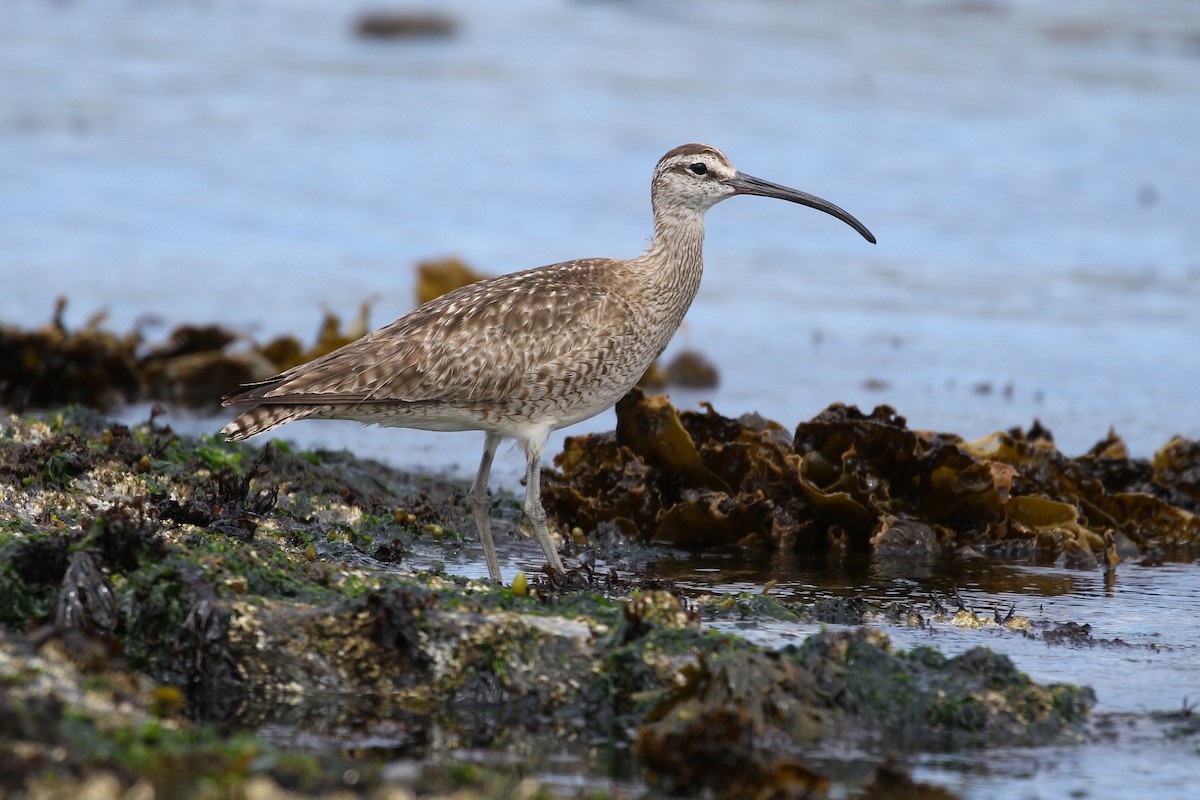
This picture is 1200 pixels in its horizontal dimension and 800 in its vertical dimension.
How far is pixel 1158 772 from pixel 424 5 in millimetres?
29057

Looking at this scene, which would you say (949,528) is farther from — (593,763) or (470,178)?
(470,178)

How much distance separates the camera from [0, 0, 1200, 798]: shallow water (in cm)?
Answer: 1009

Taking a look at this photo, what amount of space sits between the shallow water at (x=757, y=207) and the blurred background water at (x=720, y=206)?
5cm

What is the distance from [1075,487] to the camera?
324 inches

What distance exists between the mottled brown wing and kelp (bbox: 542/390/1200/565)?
1.01 metres

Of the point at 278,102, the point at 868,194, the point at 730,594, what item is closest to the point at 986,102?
the point at 868,194

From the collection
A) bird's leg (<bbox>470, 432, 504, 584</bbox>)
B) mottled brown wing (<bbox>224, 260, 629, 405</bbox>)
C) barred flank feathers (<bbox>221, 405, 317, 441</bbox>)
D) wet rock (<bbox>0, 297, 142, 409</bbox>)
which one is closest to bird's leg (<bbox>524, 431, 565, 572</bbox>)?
bird's leg (<bbox>470, 432, 504, 584</bbox>)

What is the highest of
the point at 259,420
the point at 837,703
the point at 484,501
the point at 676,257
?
the point at 676,257

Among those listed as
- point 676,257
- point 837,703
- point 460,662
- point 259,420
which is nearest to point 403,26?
point 676,257

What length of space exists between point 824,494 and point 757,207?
9.31 meters

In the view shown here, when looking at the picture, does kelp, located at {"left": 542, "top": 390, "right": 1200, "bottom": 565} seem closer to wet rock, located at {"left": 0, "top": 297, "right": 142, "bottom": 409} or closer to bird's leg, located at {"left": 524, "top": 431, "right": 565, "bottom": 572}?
bird's leg, located at {"left": 524, "top": 431, "right": 565, "bottom": 572}

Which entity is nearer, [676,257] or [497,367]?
[497,367]

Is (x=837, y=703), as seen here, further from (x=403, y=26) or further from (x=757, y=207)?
(x=403, y=26)

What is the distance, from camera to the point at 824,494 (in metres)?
7.59
